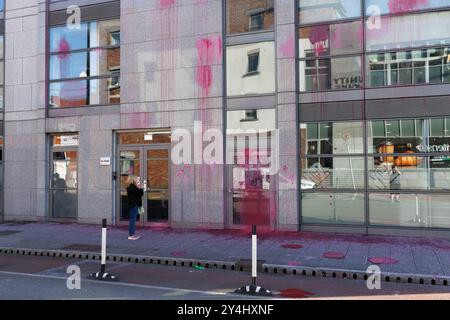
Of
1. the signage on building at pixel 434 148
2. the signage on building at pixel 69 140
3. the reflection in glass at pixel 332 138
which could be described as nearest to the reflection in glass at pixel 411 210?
the signage on building at pixel 434 148

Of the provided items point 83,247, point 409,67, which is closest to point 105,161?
point 83,247

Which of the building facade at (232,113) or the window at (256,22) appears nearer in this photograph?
the building facade at (232,113)

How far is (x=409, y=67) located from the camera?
12562 mm

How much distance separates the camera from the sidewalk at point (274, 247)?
9.10 meters

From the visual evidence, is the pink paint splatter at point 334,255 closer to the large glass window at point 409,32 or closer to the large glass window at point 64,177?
the large glass window at point 409,32

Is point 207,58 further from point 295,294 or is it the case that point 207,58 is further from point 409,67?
point 295,294

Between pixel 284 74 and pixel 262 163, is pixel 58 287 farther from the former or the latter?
pixel 284 74

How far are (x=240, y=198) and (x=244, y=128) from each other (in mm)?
2151

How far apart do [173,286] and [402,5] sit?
1002cm

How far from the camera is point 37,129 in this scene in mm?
16500

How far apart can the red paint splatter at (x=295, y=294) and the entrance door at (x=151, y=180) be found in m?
7.64

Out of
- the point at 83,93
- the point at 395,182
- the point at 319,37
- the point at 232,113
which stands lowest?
the point at 395,182
